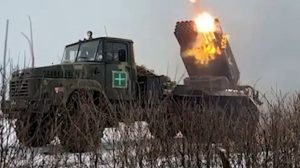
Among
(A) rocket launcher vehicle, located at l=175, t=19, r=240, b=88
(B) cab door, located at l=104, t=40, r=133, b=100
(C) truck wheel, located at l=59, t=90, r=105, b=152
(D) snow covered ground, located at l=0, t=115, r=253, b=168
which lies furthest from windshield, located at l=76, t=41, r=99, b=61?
(D) snow covered ground, located at l=0, t=115, r=253, b=168

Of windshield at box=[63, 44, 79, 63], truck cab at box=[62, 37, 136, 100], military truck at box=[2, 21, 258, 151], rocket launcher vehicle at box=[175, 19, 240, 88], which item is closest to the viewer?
military truck at box=[2, 21, 258, 151]

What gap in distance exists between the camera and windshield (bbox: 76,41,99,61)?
1441 cm

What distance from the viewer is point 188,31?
17.0 metres

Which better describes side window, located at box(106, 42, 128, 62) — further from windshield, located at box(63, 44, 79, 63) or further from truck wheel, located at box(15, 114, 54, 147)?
truck wheel, located at box(15, 114, 54, 147)

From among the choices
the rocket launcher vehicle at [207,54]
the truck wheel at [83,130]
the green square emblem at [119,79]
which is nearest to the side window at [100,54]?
the green square emblem at [119,79]

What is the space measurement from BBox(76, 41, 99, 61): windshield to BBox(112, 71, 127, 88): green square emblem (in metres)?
0.70

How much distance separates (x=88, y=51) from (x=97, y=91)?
1629 mm

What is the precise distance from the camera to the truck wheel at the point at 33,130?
736cm

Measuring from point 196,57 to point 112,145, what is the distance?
30.8 feet

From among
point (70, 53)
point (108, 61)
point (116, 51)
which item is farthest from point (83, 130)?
point (70, 53)

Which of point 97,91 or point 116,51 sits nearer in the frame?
point 97,91

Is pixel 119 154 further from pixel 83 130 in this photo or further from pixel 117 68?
pixel 117 68

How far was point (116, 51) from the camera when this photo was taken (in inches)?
573

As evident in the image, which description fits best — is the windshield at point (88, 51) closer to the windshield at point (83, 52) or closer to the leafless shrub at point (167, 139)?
the windshield at point (83, 52)
